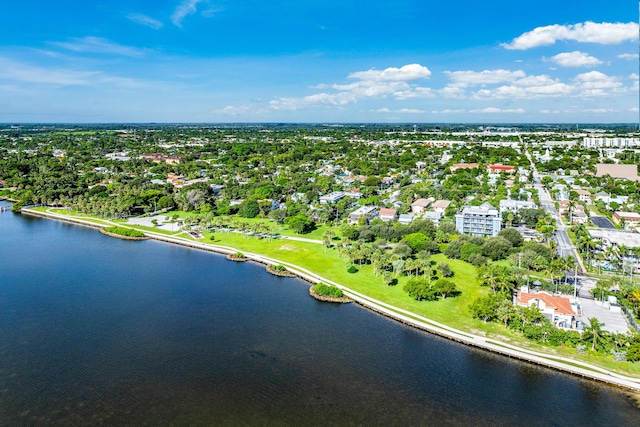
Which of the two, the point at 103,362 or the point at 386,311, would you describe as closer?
the point at 103,362

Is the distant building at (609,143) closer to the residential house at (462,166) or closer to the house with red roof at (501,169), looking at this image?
the house with red roof at (501,169)

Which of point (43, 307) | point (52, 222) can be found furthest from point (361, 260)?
point (52, 222)

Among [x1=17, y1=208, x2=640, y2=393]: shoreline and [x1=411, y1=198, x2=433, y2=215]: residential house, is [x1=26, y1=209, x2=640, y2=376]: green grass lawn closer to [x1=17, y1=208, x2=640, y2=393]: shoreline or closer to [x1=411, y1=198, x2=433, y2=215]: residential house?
[x1=17, y1=208, x2=640, y2=393]: shoreline

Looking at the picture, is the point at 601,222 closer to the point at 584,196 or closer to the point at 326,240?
the point at 584,196

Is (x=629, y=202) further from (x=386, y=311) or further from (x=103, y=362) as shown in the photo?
(x=103, y=362)

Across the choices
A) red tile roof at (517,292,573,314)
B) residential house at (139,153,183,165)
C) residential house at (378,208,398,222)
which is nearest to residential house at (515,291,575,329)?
red tile roof at (517,292,573,314)
